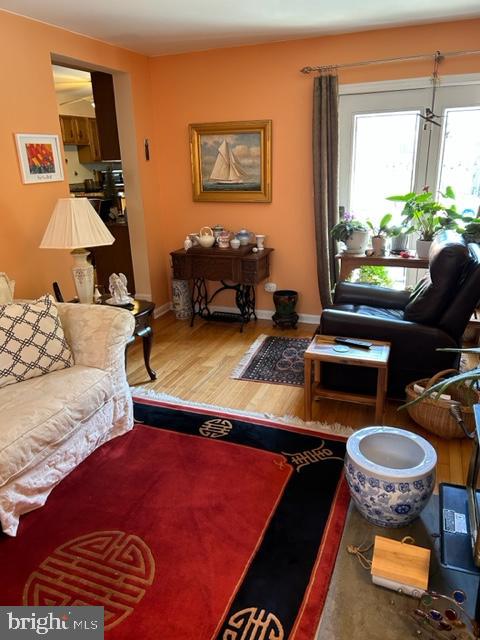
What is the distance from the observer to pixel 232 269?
413 cm

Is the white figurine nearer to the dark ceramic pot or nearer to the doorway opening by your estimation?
the doorway opening

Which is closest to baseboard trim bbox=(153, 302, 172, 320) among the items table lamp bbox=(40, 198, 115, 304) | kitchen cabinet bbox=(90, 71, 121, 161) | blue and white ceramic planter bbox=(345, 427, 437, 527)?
kitchen cabinet bbox=(90, 71, 121, 161)

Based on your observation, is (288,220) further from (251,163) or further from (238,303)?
(238,303)

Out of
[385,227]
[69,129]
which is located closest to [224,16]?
[385,227]

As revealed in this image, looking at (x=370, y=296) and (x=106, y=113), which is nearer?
(x=370, y=296)

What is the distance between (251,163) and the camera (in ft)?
13.8

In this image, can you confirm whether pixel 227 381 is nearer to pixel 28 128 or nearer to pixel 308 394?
pixel 308 394

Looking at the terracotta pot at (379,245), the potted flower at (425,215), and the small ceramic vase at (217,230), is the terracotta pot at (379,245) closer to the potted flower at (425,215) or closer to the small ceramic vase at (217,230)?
the potted flower at (425,215)

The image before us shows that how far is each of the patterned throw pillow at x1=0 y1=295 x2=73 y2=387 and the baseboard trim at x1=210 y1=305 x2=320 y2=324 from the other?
244 cm

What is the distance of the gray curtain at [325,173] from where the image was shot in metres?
3.72

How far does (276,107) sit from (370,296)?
Result: 1.93m

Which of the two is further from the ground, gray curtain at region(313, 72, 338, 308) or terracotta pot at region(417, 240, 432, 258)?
gray curtain at region(313, 72, 338, 308)

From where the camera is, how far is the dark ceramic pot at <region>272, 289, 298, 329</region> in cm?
427

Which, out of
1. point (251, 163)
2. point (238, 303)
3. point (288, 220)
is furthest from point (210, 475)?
point (251, 163)
